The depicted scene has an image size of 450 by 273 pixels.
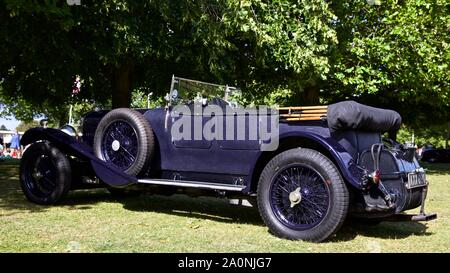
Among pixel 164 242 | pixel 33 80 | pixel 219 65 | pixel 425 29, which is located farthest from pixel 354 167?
pixel 425 29

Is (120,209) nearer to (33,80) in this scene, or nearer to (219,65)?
(219,65)

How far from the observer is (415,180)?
19.0 feet

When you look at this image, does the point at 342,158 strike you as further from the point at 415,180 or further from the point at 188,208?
the point at 188,208

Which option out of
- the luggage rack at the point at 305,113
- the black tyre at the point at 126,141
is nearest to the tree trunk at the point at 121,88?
the black tyre at the point at 126,141

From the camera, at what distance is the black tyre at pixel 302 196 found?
5246 millimetres

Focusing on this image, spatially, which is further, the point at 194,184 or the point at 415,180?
the point at 194,184

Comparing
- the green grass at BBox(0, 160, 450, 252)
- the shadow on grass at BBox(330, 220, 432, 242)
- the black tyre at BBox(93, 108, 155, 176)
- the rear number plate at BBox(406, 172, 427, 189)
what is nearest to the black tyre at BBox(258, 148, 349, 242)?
the green grass at BBox(0, 160, 450, 252)

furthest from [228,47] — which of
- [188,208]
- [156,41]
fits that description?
[188,208]

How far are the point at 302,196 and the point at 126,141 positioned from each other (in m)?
2.68

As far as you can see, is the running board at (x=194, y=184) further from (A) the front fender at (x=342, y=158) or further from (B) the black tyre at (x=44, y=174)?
(B) the black tyre at (x=44, y=174)

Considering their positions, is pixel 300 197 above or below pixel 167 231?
above

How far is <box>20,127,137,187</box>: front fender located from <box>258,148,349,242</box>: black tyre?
197 centimetres

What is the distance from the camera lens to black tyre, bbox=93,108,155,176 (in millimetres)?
6680

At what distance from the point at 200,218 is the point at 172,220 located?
1.37 feet
